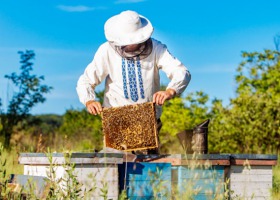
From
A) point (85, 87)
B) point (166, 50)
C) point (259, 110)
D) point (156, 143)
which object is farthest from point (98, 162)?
point (259, 110)

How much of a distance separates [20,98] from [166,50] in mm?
8612

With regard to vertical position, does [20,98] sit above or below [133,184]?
above

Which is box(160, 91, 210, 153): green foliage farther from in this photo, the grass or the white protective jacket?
the white protective jacket

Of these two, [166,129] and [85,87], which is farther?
[166,129]

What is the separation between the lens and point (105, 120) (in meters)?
→ 6.30

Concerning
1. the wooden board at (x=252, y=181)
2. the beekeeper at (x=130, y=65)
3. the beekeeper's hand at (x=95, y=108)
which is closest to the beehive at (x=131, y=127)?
the beekeeper's hand at (x=95, y=108)

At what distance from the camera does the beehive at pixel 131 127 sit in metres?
6.17

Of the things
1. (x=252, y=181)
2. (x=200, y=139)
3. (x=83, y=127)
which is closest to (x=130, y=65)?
(x=200, y=139)

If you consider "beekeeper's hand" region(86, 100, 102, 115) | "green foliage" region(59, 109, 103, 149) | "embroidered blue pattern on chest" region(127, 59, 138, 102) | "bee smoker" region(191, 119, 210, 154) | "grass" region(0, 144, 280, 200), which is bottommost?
"grass" region(0, 144, 280, 200)

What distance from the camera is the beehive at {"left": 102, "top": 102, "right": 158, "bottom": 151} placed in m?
6.17

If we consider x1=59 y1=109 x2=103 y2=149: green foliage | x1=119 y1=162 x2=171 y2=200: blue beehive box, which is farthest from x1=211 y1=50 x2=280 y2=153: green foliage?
x1=119 y1=162 x2=171 y2=200: blue beehive box

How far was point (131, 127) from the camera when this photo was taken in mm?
6316

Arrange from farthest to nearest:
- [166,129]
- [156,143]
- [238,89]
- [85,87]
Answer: [166,129], [238,89], [85,87], [156,143]

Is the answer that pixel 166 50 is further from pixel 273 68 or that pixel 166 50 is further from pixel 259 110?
pixel 273 68
